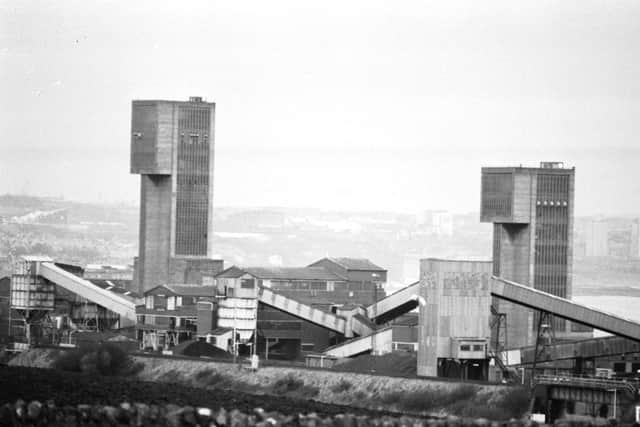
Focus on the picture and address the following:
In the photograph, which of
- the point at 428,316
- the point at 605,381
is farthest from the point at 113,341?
the point at 605,381

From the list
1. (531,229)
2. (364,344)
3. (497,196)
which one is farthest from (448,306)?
(531,229)

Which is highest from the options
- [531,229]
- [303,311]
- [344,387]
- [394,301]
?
[531,229]

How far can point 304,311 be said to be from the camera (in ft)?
417

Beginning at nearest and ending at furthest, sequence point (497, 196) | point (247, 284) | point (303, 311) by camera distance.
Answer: point (247, 284), point (303, 311), point (497, 196)

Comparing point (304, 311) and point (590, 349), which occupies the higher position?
point (304, 311)

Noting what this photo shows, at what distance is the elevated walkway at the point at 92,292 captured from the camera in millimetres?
138250

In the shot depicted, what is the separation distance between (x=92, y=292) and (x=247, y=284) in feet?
59.5

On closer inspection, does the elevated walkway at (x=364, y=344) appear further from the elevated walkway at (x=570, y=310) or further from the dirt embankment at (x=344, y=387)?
the elevated walkway at (x=570, y=310)

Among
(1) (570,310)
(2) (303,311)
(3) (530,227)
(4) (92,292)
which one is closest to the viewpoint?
(1) (570,310)

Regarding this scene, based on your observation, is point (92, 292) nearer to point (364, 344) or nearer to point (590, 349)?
point (364, 344)

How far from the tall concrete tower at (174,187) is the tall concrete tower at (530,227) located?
859 inches

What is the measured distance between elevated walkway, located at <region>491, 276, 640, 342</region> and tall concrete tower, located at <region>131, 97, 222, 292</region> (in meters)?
50.6

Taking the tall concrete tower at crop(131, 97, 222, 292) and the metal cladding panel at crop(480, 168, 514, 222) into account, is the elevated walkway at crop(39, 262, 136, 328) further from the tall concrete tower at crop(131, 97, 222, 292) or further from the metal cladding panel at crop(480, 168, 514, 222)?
the metal cladding panel at crop(480, 168, 514, 222)

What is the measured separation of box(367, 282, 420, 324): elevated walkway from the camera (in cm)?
12181
